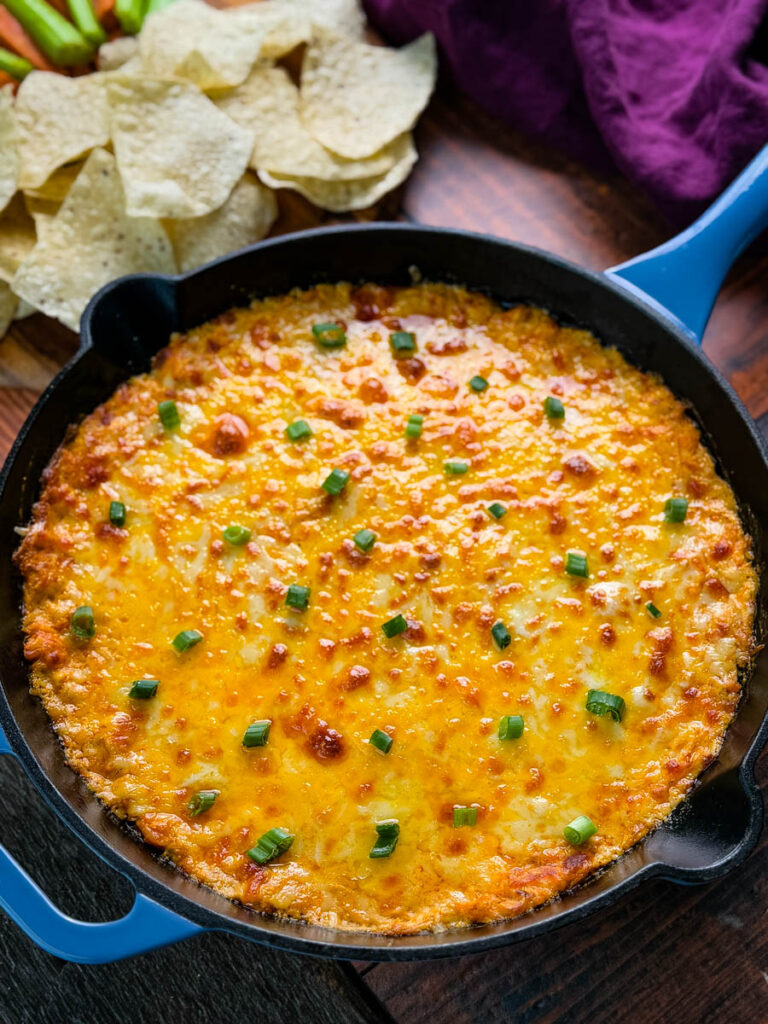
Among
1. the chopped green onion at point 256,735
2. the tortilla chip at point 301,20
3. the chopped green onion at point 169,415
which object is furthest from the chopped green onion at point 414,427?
the tortilla chip at point 301,20

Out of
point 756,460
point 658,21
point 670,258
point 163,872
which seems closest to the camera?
point 163,872

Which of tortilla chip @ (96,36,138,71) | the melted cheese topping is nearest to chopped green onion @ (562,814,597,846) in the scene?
the melted cheese topping

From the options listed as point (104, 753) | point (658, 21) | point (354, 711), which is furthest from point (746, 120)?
point (104, 753)

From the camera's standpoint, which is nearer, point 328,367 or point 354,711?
point 354,711

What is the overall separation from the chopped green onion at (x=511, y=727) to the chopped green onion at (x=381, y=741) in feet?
1.03

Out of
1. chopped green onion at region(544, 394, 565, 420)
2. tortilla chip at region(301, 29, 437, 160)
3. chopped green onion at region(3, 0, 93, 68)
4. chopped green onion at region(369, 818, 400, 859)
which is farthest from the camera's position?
chopped green onion at region(3, 0, 93, 68)

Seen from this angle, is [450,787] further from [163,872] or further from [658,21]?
[658,21]

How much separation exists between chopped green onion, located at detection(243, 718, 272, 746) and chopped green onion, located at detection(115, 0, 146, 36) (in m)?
2.73

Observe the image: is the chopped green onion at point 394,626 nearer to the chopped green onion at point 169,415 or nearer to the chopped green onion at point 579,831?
the chopped green onion at point 579,831

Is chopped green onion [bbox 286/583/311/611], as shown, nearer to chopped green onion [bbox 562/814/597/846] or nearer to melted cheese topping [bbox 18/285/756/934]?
melted cheese topping [bbox 18/285/756/934]

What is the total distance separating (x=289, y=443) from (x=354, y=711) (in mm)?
880

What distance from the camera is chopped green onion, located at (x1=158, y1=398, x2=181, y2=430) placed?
318 centimetres

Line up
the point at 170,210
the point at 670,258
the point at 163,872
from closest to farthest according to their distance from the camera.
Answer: the point at 163,872, the point at 670,258, the point at 170,210

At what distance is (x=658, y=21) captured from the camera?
3721 millimetres
